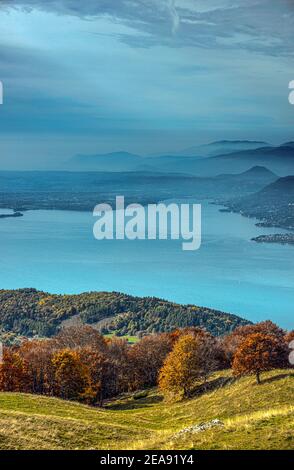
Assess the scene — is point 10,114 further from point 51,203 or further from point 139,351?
point 139,351

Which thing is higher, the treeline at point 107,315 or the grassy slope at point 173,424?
the grassy slope at point 173,424

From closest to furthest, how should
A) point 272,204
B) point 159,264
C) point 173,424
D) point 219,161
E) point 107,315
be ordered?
1. point 173,424
2. point 107,315
3. point 272,204
4. point 159,264
5. point 219,161

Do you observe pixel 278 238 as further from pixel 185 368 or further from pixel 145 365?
pixel 185 368

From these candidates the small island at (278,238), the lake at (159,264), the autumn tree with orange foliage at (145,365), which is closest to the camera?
the autumn tree with orange foliage at (145,365)

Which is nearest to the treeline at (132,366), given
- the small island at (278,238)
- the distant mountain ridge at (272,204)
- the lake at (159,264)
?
the lake at (159,264)

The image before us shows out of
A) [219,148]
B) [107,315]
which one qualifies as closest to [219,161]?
[219,148]

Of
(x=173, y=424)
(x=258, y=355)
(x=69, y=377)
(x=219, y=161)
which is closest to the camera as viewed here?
(x=173, y=424)

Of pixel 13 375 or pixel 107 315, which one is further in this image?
pixel 107 315

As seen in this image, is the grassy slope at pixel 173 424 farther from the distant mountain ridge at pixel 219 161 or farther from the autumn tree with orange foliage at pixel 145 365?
the distant mountain ridge at pixel 219 161
